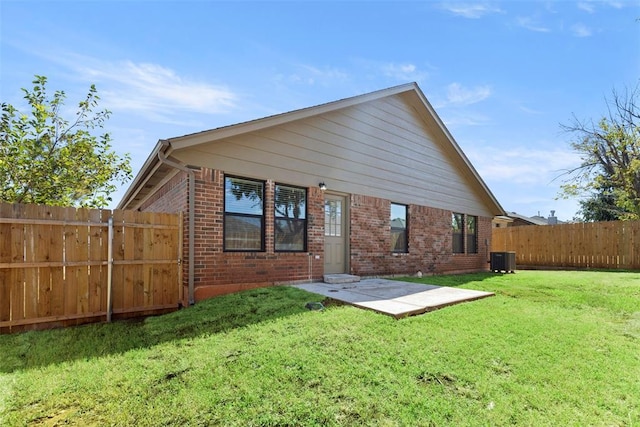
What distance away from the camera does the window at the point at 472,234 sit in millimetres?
12656

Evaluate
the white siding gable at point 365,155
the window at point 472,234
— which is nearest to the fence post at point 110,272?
the white siding gable at point 365,155

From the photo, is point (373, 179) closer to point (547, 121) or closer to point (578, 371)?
point (578, 371)

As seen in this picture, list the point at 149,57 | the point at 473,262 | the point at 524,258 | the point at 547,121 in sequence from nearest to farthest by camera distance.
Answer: the point at 149,57
the point at 473,262
the point at 524,258
the point at 547,121

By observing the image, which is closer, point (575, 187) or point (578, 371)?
point (578, 371)

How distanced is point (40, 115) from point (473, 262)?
1552cm

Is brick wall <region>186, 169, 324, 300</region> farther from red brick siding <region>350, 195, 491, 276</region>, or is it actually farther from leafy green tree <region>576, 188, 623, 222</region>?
leafy green tree <region>576, 188, 623, 222</region>

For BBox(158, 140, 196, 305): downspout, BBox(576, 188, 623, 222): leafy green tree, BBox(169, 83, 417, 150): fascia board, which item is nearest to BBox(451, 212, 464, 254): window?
BBox(169, 83, 417, 150): fascia board

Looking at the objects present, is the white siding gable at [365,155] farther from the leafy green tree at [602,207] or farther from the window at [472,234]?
the leafy green tree at [602,207]

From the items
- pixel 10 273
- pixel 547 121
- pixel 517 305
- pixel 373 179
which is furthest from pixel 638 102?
pixel 10 273

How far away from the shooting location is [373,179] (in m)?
9.00

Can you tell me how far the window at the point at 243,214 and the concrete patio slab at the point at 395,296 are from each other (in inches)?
60.0

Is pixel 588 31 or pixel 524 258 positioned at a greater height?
pixel 588 31

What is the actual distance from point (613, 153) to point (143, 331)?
24.4 m

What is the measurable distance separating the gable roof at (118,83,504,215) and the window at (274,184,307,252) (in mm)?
1458
